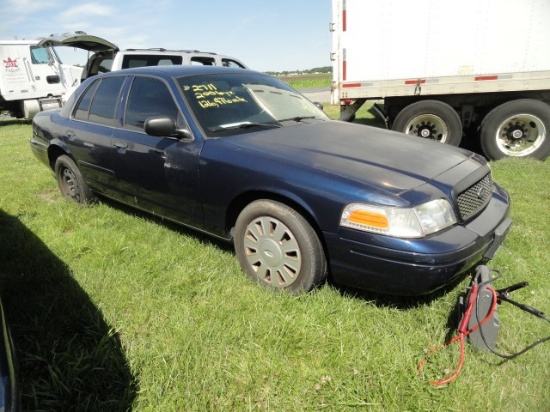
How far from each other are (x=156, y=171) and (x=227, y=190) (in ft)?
2.51

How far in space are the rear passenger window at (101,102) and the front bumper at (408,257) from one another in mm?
2504

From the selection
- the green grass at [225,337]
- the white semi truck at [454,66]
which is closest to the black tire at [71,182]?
the green grass at [225,337]

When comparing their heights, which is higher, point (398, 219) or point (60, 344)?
point (398, 219)

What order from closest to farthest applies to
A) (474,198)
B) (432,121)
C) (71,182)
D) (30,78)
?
(474,198) < (71,182) < (432,121) < (30,78)

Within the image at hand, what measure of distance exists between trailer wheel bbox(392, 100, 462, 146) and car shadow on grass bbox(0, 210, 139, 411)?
213 inches

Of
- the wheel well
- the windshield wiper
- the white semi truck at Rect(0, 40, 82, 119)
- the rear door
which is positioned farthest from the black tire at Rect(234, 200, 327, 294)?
the white semi truck at Rect(0, 40, 82, 119)

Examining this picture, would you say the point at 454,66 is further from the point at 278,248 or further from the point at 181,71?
the point at 278,248

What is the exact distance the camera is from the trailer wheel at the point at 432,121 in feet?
20.0

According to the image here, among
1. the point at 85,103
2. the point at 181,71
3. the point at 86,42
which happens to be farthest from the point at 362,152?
the point at 86,42

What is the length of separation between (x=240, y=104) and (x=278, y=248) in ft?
4.31

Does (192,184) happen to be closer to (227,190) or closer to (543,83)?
(227,190)

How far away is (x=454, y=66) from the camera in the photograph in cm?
606

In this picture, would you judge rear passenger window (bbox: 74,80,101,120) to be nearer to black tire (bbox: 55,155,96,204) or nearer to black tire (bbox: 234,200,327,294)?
black tire (bbox: 55,155,96,204)

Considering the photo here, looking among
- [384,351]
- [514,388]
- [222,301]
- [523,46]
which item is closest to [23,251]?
[222,301]
